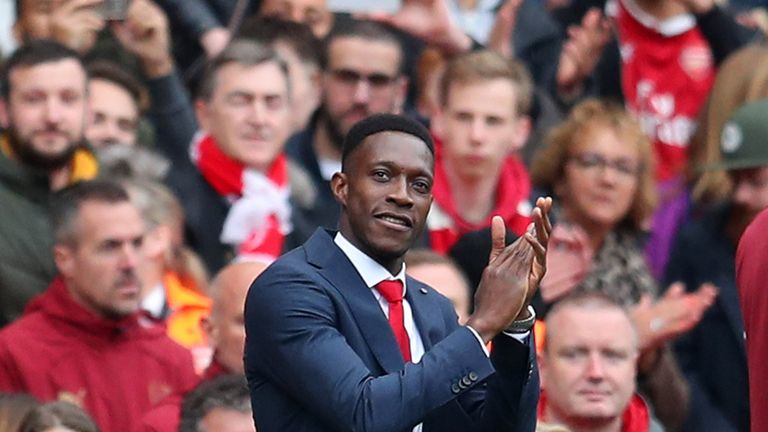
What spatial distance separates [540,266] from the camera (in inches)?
181

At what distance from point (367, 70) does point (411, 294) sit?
13.3ft

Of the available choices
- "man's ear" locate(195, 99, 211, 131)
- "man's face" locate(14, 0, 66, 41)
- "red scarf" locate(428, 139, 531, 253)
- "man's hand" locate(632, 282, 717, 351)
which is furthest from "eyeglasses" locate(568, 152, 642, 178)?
"man's face" locate(14, 0, 66, 41)

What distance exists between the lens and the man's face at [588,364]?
6.66m

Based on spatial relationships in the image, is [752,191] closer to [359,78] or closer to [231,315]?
[359,78]

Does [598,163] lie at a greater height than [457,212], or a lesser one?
greater

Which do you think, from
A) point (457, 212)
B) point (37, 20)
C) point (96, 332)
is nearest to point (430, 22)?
point (457, 212)

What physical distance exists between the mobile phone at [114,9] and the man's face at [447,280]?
264 cm

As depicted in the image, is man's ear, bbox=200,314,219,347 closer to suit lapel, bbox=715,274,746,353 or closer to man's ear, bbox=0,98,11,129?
man's ear, bbox=0,98,11,129

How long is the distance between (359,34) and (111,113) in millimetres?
1132

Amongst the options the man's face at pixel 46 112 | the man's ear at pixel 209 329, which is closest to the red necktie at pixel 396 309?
the man's ear at pixel 209 329

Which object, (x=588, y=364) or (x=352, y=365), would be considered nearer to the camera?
A: (x=352, y=365)

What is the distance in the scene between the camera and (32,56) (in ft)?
26.2

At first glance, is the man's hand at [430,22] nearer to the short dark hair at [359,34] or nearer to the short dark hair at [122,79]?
the short dark hair at [359,34]

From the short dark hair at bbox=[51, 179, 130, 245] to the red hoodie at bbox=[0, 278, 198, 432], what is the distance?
0.59ft
